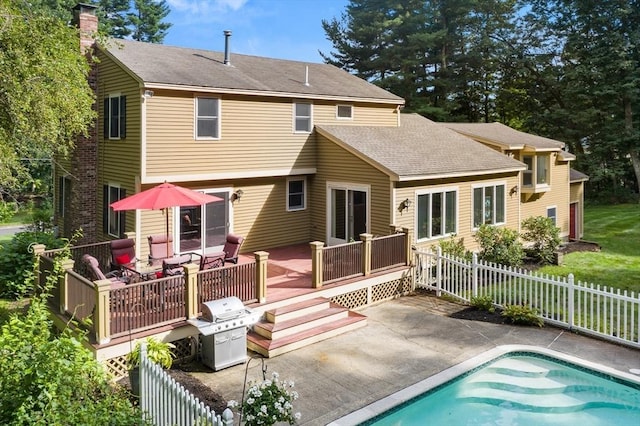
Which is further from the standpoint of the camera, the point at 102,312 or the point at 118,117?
the point at 118,117

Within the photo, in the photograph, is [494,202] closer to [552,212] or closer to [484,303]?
[552,212]

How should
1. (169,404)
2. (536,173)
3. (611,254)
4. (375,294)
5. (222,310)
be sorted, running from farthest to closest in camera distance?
1. (611,254)
2. (536,173)
3. (375,294)
4. (222,310)
5. (169,404)

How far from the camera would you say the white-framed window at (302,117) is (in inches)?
638

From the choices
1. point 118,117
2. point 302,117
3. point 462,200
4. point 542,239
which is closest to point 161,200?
point 118,117

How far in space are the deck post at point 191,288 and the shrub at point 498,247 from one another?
9.94 metres

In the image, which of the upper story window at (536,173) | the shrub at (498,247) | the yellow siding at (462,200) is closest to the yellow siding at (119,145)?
the yellow siding at (462,200)

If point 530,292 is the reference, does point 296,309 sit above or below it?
below

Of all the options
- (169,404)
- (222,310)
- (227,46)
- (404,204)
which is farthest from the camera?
(227,46)

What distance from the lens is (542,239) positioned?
1859cm

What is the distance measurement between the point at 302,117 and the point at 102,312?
32.8 ft

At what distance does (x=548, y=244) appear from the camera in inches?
726

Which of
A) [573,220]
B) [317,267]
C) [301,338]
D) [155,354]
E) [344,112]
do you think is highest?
[344,112]

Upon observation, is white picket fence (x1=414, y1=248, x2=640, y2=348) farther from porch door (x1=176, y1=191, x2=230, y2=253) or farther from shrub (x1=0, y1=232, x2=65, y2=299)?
shrub (x1=0, y1=232, x2=65, y2=299)

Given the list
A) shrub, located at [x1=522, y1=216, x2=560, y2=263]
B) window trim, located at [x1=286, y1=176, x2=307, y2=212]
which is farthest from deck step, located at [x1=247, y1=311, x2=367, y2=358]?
shrub, located at [x1=522, y1=216, x2=560, y2=263]
